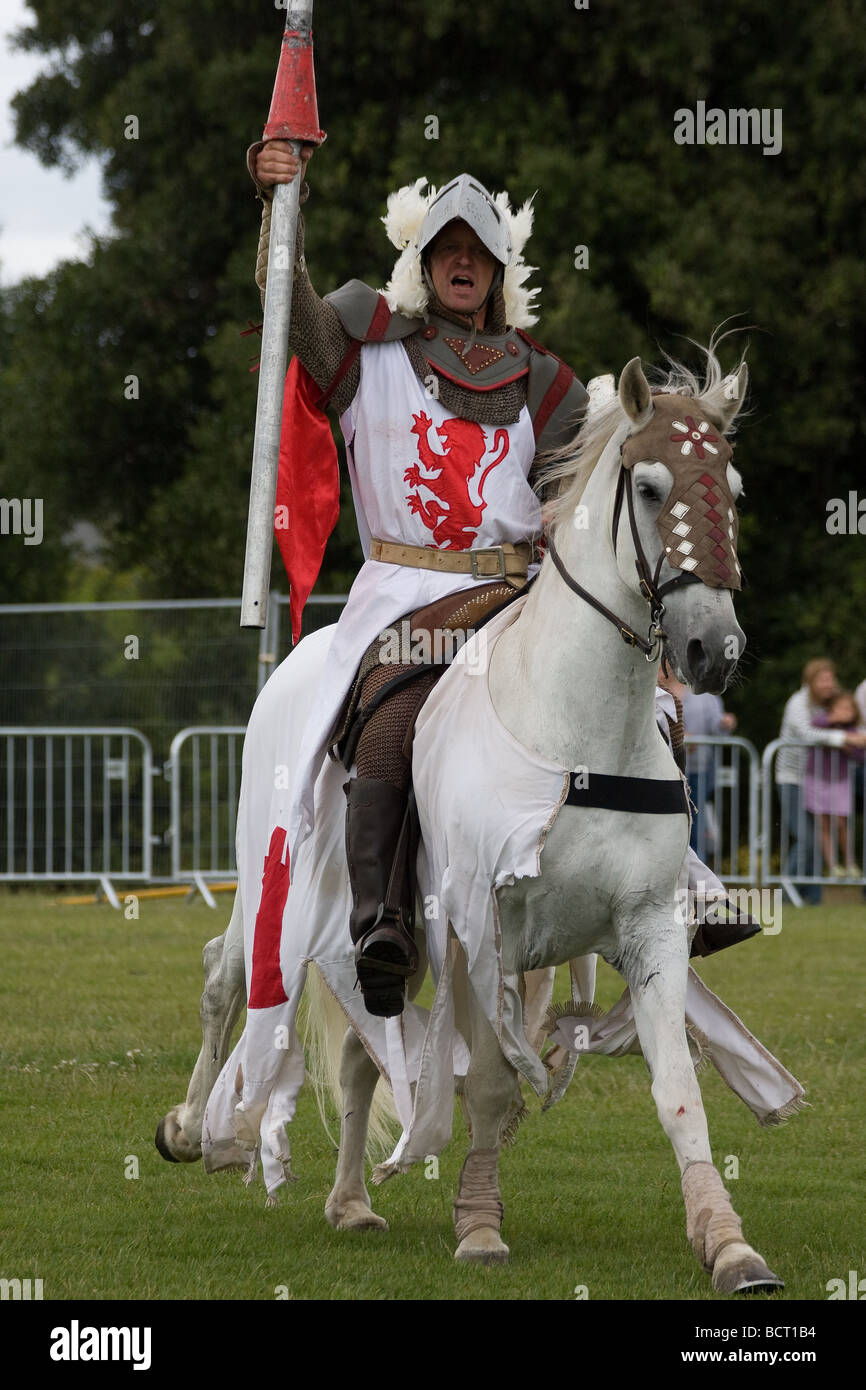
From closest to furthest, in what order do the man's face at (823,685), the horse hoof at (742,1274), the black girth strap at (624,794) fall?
1. the horse hoof at (742,1274)
2. the black girth strap at (624,794)
3. the man's face at (823,685)

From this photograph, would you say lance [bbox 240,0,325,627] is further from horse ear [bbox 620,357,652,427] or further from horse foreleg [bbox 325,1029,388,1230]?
horse foreleg [bbox 325,1029,388,1230]

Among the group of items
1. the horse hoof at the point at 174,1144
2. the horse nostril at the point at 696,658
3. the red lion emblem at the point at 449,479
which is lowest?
the horse hoof at the point at 174,1144

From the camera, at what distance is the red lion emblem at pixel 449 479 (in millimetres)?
5887

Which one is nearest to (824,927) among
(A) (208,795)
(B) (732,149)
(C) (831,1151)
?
(A) (208,795)

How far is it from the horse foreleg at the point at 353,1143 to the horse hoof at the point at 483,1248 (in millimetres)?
587

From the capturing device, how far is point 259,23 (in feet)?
72.5

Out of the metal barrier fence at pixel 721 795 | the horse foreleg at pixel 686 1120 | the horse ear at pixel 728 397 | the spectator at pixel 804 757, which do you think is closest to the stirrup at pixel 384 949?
the horse foreleg at pixel 686 1120

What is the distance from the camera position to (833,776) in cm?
1608

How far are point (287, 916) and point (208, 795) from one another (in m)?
9.98

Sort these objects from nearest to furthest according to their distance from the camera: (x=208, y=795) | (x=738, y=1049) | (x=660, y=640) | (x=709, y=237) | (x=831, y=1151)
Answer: (x=660, y=640), (x=738, y=1049), (x=831, y=1151), (x=208, y=795), (x=709, y=237)

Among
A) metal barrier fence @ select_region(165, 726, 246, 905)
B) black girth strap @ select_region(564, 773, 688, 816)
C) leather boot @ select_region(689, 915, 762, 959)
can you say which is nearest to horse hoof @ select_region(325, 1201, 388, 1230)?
leather boot @ select_region(689, 915, 762, 959)

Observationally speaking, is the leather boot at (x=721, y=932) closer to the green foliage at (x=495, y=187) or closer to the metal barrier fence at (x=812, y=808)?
the metal barrier fence at (x=812, y=808)

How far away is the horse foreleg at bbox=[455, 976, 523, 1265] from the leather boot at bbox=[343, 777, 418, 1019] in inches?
11.1

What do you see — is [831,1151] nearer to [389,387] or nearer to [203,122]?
[389,387]
